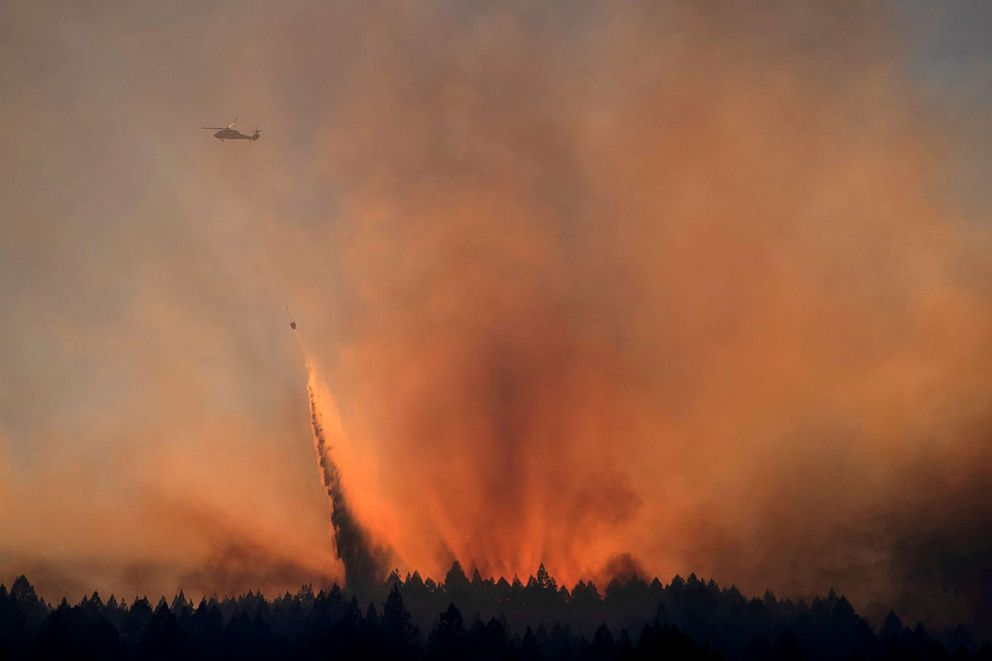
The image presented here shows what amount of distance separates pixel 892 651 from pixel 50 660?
189 m

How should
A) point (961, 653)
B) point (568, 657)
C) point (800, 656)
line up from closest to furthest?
1. point (961, 653)
2. point (800, 656)
3. point (568, 657)

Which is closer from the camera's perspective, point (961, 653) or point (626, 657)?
point (626, 657)

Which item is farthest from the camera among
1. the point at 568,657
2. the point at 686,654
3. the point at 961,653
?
the point at 568,657

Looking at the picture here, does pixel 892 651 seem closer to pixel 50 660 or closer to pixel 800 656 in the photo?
pixel 800 656

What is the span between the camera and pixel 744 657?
7697 inches

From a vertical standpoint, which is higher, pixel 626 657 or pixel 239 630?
pixel 239 630

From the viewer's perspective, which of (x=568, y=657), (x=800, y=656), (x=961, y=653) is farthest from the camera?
(x=568, y=657)

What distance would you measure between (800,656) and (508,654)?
63.5 metres

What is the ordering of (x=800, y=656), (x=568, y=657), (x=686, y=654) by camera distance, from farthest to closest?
(x=568, y=657)
(x=800, y=656)
(x=686, y=654)

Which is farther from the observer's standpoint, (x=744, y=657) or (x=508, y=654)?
(x=744, y=657)

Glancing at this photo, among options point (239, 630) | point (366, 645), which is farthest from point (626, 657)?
point (239, 630)

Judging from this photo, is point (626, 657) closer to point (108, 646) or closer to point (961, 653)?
point (961, 653)

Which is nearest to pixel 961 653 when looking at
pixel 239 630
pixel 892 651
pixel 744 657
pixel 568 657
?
pixel 892 651

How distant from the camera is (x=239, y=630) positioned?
19625cm
